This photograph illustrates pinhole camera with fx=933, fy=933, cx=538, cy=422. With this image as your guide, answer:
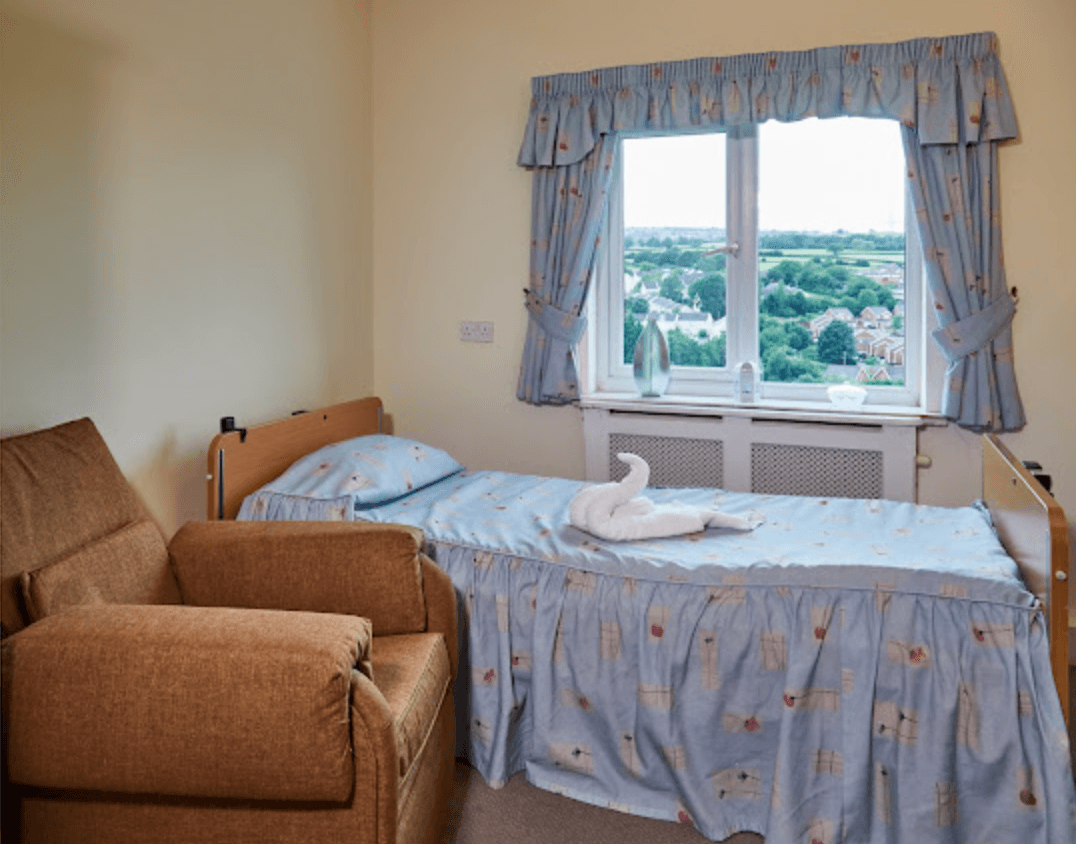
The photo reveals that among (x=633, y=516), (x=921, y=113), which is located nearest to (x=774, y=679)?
(x=633, y=516)

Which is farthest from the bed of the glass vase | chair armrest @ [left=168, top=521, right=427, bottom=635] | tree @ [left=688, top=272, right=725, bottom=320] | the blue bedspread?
tree @ [left=688, top=272, right=725, bottom=320]

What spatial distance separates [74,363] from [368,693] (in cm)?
131

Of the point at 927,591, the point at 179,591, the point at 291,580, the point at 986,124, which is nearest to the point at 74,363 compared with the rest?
the point at 179,591

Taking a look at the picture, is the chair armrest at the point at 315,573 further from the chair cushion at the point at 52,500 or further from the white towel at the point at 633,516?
the white towel at the point at 633,516

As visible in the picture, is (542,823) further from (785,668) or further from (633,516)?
(633,516)

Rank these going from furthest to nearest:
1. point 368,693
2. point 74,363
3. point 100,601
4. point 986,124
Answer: point 986,124 → point 74,363 → point 100,601 → point 368,693

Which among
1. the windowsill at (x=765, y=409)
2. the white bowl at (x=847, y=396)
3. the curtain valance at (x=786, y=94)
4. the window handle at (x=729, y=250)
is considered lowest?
the windowsill at (x=765, y=409)

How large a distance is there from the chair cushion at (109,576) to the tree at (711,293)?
84.4 inches

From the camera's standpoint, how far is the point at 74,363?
7.66 feet

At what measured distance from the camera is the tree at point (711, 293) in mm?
3488

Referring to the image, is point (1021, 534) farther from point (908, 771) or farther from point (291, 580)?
point (291, 580)

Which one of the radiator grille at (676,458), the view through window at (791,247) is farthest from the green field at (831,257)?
the radiator grille at (676,458)

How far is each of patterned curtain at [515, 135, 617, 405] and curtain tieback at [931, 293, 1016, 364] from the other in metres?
1.26

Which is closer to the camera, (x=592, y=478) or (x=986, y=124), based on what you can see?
(x=986, y=124)
